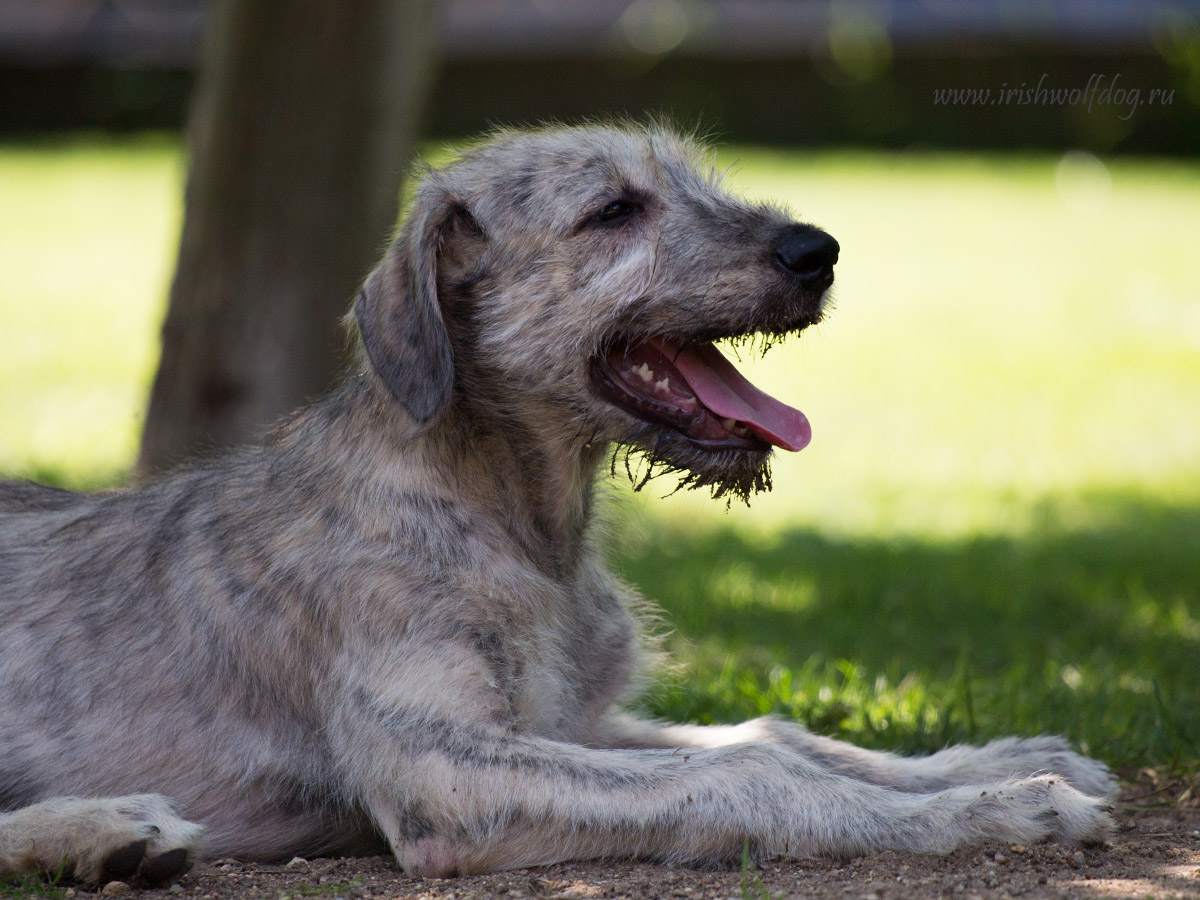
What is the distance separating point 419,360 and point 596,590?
3.83 ft

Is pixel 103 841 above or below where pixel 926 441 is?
below

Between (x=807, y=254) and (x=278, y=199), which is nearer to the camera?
(x=807, y=254)

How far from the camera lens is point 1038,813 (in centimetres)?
399

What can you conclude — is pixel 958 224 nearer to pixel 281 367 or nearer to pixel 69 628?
pixel 281 367

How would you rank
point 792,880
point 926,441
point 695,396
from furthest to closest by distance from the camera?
point 926,441
point 695,396
point 792,880

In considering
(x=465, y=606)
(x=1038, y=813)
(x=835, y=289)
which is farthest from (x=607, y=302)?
(x=1038, y=813)

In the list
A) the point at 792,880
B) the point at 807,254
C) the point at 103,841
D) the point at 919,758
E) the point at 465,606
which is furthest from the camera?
the point at 919,758

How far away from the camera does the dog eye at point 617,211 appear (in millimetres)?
4668

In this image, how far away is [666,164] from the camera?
4984mm

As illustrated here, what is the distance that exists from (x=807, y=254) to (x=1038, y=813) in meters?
1.89

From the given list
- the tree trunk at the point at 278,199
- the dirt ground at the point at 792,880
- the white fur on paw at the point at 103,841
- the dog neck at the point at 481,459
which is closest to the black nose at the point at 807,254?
the dog neck at the point at 481,459

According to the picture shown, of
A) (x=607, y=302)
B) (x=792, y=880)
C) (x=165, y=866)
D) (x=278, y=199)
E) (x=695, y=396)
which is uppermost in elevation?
(x=278, y=199)

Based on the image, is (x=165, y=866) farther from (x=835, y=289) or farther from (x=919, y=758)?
(x=835, y=289)

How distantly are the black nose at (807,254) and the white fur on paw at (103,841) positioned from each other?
256cm
